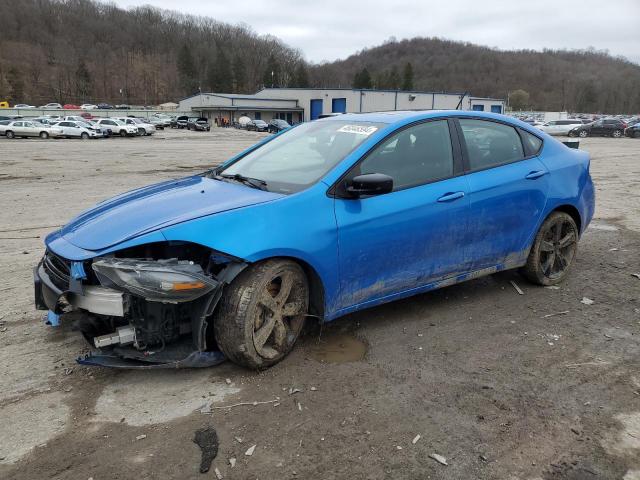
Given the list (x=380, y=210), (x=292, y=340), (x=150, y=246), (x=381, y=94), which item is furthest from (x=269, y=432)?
(x=381, y=94)

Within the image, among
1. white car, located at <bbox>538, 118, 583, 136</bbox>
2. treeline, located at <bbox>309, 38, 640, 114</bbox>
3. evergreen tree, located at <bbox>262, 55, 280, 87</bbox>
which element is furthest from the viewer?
evergreen tree, located at <bbox>262, 55, 280, 87</bbox>

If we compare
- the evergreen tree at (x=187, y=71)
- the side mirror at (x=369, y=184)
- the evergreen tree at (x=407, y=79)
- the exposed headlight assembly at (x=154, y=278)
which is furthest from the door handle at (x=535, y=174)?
the evergreen tree at (x=187, y=71)

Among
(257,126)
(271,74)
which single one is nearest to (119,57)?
(271,74)

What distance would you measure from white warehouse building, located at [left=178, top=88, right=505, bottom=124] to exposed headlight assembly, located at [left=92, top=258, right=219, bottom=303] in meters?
66.4

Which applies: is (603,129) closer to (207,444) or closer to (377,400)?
(377,400)

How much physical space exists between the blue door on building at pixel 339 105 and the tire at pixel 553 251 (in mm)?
66512

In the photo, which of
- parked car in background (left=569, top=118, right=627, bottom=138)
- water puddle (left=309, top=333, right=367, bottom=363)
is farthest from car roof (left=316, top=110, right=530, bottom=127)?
parked car in background (left=569, top=118, right=627, bottom=138)

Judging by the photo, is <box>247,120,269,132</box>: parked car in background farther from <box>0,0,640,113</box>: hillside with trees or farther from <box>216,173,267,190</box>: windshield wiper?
<box>0,0,640,113</box>: hillside with trees

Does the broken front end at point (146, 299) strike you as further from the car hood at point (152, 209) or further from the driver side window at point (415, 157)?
the driver side window at point (415, 157)

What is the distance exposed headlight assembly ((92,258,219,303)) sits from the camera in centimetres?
288

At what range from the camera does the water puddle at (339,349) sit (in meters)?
3.58

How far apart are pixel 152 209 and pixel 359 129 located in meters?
1.66

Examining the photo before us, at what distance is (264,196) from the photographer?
3430 mm

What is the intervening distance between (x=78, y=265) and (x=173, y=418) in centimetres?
105
